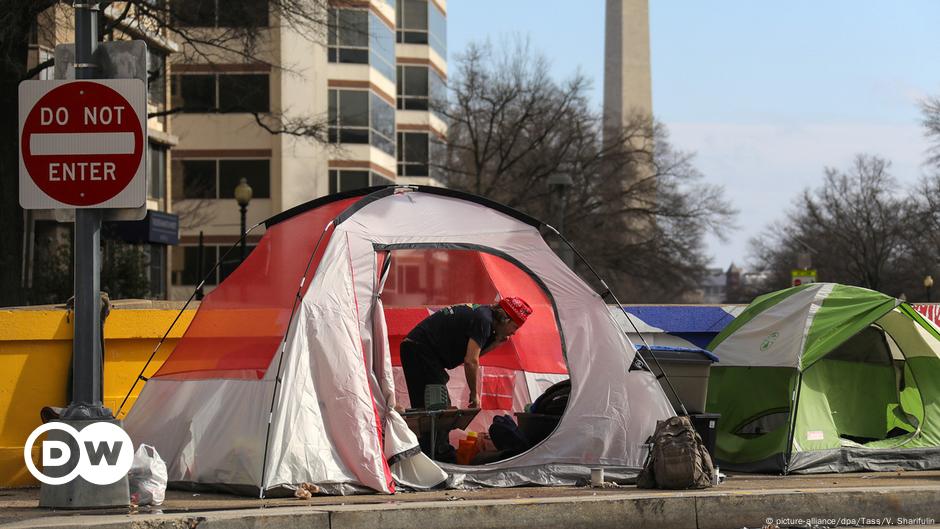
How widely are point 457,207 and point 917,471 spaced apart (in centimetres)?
448

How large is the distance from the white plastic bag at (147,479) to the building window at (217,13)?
52.2 feet

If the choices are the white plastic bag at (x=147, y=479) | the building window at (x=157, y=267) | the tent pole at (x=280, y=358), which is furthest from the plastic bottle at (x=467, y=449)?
the building window at (x=157, y=267)

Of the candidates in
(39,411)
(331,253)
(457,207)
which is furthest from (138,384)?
(457,207)

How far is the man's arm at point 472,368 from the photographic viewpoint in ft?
34.4

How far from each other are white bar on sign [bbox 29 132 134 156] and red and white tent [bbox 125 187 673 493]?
68.8 inches

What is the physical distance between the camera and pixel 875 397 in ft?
40.0

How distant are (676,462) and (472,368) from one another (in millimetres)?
2079

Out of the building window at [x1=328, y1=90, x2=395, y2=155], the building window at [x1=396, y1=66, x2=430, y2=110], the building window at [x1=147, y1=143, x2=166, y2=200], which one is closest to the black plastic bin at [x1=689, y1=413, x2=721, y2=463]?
the building window at [x1=147, y1=143, x2=166, y2=200]

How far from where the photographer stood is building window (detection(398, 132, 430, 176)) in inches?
2235

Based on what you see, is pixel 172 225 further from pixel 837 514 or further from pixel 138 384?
pixel 837 514

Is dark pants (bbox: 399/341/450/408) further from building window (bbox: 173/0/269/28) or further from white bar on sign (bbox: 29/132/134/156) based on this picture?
building window (bbox: 173/0/269/28)

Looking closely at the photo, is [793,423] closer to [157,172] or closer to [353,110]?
[157,172]

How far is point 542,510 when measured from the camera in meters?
8.16

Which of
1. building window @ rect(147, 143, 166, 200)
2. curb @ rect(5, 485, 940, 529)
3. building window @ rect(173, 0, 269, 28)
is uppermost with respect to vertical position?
building window @ rect(173, 0, 269, 28)
